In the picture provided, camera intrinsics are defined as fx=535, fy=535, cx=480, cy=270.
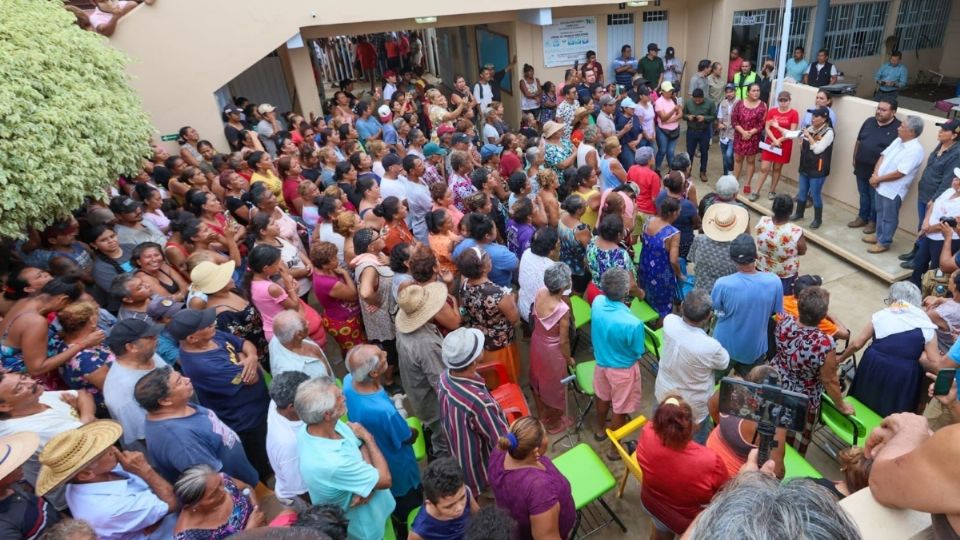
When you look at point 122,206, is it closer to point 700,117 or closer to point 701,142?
point 700,117

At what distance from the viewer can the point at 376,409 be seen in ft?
10.3

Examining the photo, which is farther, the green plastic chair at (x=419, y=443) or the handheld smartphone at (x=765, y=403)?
the green plastic chair at (x=419, y=443)

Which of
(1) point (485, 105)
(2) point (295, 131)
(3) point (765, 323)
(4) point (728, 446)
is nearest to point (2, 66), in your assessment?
(2) point (295, 131)

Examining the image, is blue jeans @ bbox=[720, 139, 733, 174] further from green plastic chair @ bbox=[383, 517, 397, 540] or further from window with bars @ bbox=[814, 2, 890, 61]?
green plastic chair @ bbox=[383, 517, 397, 540]

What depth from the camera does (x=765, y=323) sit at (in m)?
Result: 4.05

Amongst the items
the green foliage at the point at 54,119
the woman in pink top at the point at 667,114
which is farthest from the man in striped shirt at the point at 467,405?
the woman in pink top at the point at 667,114

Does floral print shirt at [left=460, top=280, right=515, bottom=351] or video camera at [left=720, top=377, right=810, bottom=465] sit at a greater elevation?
video camera at [left=720, top=377, right=810, bottom=465]

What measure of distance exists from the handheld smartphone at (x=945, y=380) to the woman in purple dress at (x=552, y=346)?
229 cm

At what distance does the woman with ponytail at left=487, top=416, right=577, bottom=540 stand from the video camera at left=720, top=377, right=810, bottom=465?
883 mm

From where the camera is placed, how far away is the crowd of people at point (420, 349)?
252cm

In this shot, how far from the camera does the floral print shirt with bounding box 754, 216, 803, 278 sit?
467cm

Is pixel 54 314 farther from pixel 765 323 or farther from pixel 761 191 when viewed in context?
pixel 761 191

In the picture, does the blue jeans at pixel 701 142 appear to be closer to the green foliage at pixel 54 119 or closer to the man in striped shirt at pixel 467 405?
the man in striped shirt at pixel 467 405

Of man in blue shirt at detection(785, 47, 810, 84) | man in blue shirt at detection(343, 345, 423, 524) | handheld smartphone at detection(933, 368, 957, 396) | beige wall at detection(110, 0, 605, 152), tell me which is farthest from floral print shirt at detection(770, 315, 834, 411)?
man in blue shirt at detection(785, 47, 810, 84)
